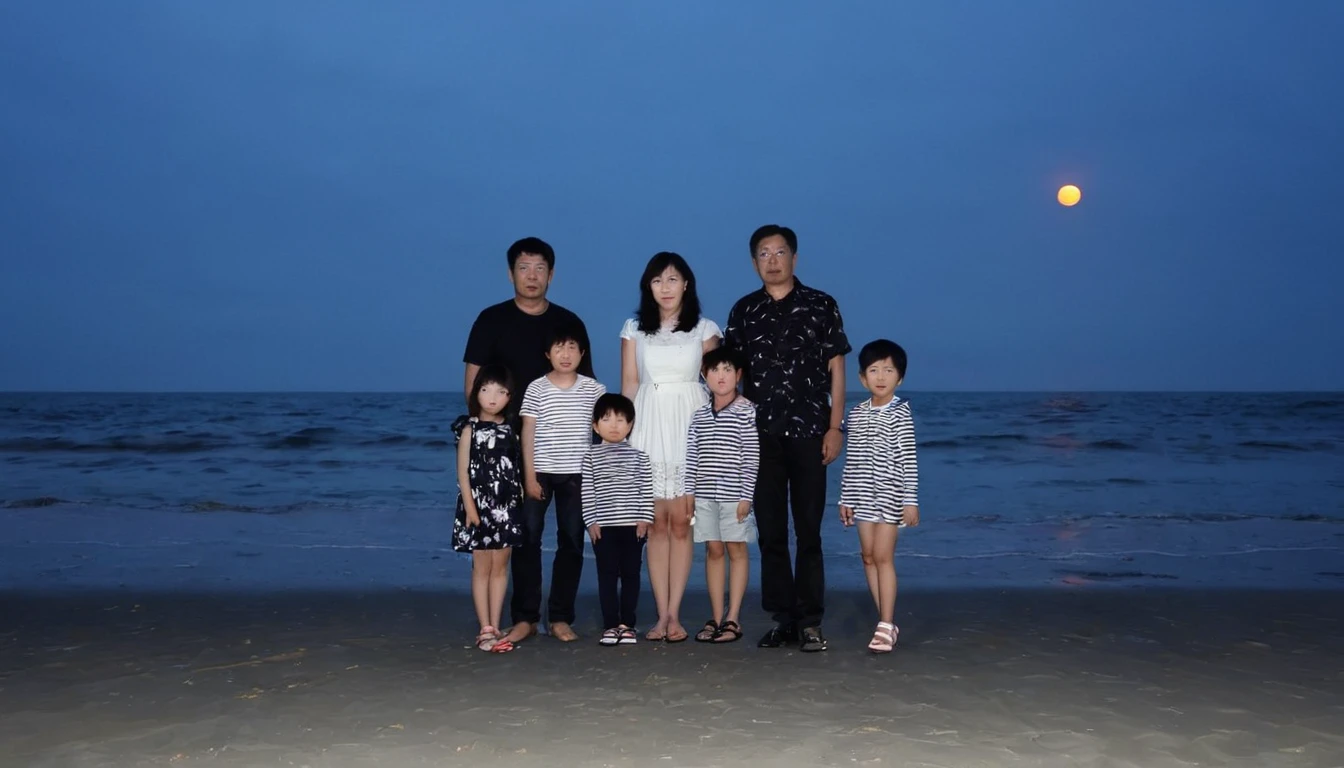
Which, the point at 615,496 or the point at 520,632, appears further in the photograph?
the point at 520,632

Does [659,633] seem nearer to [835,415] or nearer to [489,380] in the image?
[835,415]

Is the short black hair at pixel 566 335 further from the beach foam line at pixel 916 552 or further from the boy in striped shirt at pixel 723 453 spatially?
the beach foam line at pixel 916 552

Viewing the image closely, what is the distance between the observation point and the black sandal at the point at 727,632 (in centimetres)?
438

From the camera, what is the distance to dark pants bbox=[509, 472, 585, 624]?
443 cm

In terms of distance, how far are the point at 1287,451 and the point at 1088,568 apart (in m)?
15.8

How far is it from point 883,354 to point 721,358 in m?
0.69

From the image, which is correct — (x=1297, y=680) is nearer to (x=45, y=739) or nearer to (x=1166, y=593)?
(x=1166, y=593)

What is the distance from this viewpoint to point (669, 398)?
431cm

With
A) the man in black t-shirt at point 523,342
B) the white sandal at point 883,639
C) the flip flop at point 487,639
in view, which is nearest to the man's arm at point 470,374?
the man in black t-shirt at point 523,342

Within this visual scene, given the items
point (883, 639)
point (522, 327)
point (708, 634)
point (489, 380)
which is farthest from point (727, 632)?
point (522, 327)

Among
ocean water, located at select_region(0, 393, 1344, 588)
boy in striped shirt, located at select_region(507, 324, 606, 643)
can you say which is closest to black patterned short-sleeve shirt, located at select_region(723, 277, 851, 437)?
boy in striped shirt, located at select_region(507, 324, 606, 643)

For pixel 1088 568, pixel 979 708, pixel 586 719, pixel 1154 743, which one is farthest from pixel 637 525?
pixel 1088 568

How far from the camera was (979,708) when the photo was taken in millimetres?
3342

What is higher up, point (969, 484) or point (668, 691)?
point (668, 691)
